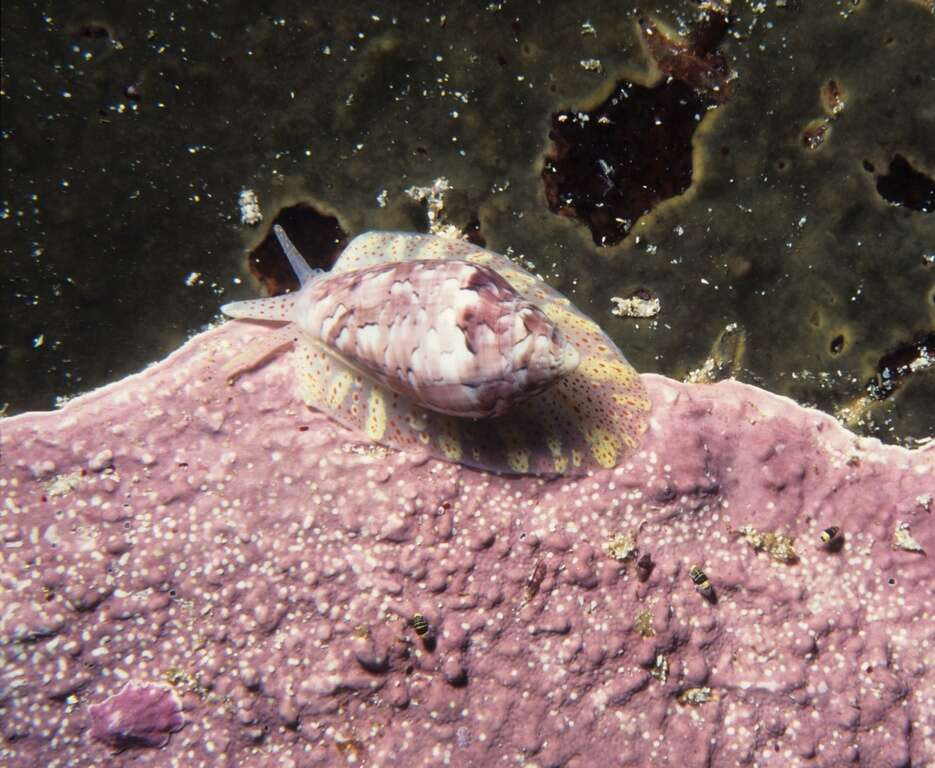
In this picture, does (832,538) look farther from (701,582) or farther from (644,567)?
(644,567)

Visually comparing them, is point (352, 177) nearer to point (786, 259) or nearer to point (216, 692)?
point (786, 259)

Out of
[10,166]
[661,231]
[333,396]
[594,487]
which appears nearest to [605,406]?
[594,487]

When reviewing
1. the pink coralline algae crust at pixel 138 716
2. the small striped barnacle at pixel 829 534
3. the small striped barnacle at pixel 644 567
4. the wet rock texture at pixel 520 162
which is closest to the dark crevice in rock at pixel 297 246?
the wet rock texture at pixel 520 162

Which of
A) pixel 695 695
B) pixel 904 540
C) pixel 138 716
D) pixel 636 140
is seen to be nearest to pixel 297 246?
pixel 636 140

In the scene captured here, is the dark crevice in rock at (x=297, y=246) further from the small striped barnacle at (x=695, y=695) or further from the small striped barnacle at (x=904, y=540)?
the small striped barnacle at (x=904, y=540)

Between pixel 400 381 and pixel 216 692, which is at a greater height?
pixel 400 381

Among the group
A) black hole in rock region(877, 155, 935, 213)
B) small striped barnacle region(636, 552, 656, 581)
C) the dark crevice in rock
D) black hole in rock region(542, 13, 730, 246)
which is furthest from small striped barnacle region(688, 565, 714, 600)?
the dark crevice in rock

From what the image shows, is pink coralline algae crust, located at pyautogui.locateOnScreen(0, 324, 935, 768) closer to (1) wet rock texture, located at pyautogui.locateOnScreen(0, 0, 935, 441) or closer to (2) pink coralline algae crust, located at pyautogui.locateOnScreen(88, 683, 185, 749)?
(2) pink coralline algae crust, located at pyautogui.locateOnScreen(88, 683, 185, 749)

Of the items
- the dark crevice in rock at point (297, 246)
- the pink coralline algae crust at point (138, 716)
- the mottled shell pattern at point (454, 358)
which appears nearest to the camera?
the mottled shell pattern at point (454, 358)
